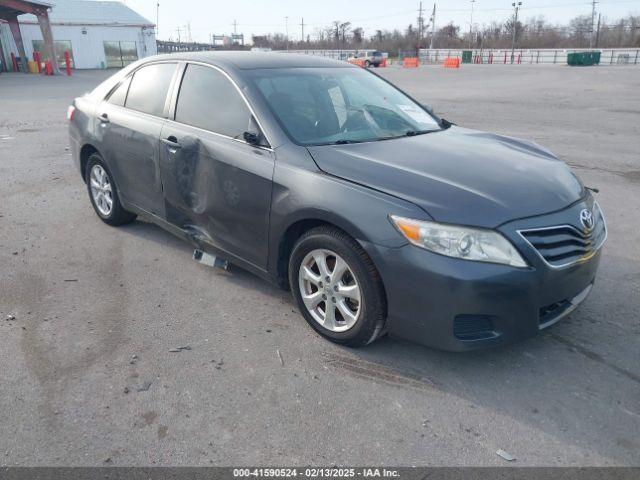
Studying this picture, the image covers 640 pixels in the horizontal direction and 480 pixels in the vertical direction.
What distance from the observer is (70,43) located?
4422 centimetres

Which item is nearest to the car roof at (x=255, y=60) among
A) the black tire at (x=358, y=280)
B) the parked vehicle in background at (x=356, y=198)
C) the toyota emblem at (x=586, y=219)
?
the parked vehicle in background at (x=356, y=198)

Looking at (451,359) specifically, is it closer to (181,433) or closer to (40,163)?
(181,433)

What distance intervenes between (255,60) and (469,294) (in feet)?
8.55

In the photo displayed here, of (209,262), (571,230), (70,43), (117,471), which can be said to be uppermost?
(70,43)

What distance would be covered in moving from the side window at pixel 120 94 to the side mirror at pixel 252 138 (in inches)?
80.1

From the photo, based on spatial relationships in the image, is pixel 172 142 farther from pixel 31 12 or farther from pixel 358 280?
pixel 31 12

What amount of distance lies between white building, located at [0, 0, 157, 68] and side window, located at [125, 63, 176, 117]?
142 feet

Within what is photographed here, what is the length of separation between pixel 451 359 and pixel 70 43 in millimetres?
49267

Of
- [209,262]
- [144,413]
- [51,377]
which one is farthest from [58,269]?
[144,413]

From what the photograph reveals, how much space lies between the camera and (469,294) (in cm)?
270

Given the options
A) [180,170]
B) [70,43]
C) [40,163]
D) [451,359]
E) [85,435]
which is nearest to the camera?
[85,435]

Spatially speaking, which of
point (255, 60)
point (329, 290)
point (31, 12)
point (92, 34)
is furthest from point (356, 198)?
point (92, 34)

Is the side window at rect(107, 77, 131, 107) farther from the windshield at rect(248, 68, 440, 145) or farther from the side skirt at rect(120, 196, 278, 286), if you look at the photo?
the windshield at rect(248, 68, 440, 145)

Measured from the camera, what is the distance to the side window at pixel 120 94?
5047 millimetres
